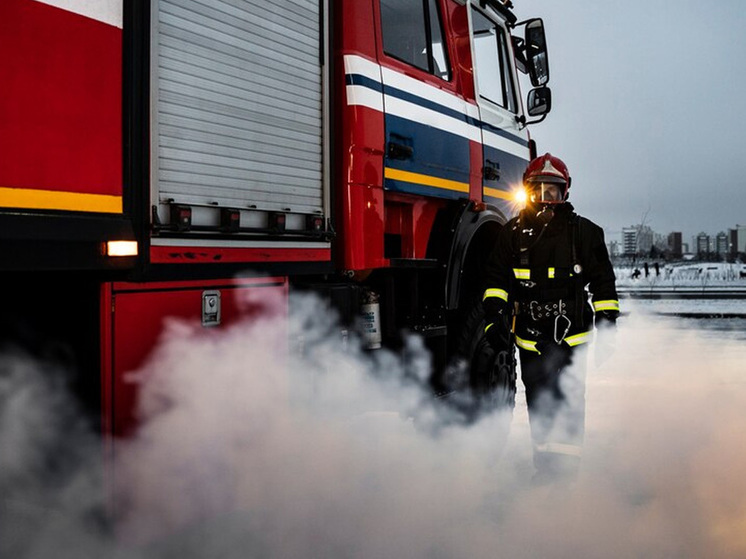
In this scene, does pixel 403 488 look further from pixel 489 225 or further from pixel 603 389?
pixel 603 389

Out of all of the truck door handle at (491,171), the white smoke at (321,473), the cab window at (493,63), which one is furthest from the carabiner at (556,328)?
the cab window at (493,63)

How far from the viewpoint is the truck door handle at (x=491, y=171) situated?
17.9ft

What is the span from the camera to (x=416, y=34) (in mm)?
4895

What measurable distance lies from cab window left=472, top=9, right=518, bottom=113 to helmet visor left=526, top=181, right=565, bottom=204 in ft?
4.11

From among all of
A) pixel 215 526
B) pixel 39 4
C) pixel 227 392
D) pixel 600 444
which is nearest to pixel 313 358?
pixel 227 392

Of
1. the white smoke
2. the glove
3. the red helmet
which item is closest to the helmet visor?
the red helmet

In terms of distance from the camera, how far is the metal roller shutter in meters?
3.07

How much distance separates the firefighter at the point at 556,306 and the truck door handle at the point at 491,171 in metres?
0.86

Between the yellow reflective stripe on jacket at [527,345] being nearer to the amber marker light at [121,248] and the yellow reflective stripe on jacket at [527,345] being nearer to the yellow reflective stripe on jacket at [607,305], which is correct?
the yellow reflective stripe on jacket at [607,305]

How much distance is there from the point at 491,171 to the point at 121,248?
3.25 m

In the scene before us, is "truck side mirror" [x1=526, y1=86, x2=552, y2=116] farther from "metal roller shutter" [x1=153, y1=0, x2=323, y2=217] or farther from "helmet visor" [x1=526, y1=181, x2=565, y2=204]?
"metal roller shutter" [x1=153, y1=0, x2=323, y2=217]

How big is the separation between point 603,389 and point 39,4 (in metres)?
5.93

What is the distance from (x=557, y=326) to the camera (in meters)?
4.46

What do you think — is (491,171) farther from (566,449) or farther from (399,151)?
(566,449)
